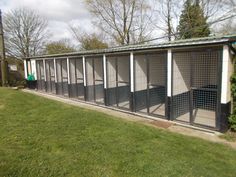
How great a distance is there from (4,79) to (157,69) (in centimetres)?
1175

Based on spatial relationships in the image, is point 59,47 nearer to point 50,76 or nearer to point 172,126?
point 50,76

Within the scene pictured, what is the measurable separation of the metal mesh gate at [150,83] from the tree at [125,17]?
13.0 m

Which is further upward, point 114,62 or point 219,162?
point 114,62

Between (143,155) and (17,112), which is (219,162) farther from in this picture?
(17,112)

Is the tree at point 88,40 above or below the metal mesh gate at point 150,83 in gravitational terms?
above

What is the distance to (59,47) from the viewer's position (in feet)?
77.4

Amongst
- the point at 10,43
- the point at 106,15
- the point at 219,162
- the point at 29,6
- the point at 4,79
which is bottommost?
the point at 219,162

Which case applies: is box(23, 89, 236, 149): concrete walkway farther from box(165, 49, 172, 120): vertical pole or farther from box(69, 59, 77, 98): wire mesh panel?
box(69, 59, 77, 98): wire mesh panel

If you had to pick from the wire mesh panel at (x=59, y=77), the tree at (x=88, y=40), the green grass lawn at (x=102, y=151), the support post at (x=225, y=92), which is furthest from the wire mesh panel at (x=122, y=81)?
the tree at (x=88, y=40)

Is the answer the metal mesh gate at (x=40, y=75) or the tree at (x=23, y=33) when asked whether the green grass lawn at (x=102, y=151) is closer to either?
the metal mesh gate at (x=40, y=75)

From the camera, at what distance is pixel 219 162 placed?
3592 millimetres

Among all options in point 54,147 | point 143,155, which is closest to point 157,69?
point 143,155

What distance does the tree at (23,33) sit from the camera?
67.9ft

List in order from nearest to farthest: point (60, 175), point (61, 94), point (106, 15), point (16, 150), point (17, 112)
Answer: point (60, 175)
point (16, 150)
point (17, 112)
point (61, 94)
point (106, 15)
